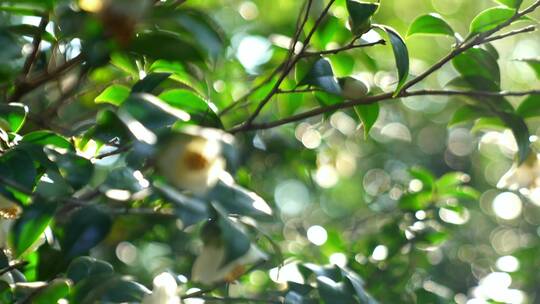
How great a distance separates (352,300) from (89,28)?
549 millimetres

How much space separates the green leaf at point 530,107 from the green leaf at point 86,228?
773 millimetres

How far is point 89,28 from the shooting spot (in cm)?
83

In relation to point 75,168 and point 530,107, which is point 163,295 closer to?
point 75,168

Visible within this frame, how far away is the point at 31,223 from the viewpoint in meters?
0.97

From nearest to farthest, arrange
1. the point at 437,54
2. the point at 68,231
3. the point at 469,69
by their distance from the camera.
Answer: the point at 68,231, the point at 469,69, the point at 437,54

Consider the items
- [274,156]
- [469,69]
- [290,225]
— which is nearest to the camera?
[469,69]

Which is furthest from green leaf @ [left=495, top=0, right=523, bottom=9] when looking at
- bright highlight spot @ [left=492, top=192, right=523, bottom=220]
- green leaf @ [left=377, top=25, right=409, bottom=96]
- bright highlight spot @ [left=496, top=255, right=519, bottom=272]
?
bright highlight spot @ [left=492, top=192, right=523, bottom=220]

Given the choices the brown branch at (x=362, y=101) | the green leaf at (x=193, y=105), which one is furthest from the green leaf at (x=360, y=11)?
the green leaf at (x=193, y=105)

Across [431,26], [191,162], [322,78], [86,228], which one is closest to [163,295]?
[86,228]

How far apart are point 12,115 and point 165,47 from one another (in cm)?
37

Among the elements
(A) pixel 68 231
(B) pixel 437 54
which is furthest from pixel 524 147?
(B) pixel 437 54

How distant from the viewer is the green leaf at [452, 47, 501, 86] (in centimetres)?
139

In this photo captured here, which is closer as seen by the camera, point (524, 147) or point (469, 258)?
point (524, 147)

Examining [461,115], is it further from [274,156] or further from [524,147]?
[274,156]
